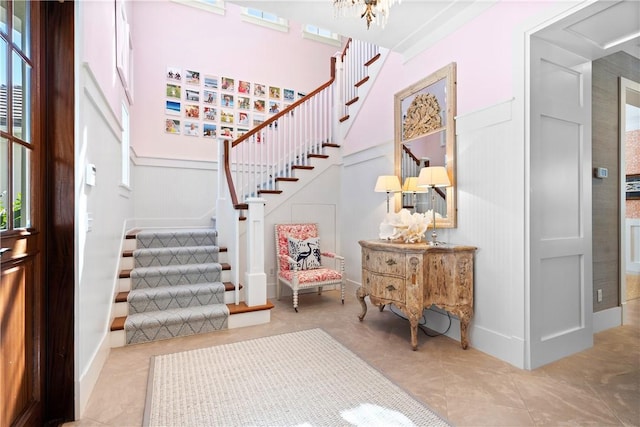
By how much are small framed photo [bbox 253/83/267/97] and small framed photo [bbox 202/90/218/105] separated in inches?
26.6

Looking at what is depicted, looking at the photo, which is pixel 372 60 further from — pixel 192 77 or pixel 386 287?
pixel 386 287

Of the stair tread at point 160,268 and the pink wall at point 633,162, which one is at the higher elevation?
the pink wall at point 633,162

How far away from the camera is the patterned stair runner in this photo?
288cm

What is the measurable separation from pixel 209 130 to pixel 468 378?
15.9 feet

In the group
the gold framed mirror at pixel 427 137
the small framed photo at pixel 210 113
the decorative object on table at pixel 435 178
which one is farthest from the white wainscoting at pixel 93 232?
the gold framed mirror at pixel 427 137

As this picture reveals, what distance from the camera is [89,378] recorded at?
1976mm

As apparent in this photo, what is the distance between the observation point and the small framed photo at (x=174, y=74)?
480 cm

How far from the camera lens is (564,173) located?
2.52m

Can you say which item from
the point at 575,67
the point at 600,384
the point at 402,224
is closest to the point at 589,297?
the point at 600,384

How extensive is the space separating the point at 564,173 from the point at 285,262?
3.11 meters

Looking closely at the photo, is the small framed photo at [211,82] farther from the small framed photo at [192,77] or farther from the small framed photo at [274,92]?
the small framed photo at [274,92]

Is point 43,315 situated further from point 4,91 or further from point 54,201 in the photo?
point 4,91

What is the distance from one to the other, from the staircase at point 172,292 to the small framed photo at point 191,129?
1888 millimetres

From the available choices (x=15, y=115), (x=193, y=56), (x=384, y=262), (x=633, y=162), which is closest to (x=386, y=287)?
(x=384, y=262)
